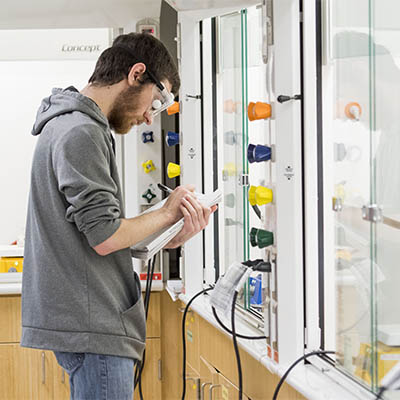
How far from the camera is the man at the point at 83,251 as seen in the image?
1417mm

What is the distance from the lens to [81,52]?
136 inches

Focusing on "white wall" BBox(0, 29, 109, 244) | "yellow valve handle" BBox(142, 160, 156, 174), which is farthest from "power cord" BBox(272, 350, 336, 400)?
"white wall" BBox(0, 29, 109, 244)

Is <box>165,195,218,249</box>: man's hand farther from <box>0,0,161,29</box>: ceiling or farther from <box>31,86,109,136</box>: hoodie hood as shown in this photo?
<box>0,0,161,29</box>: ceiling

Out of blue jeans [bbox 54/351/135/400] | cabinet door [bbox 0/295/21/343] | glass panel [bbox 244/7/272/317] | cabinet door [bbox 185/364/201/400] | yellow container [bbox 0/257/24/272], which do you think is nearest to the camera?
blue jeans [bbox 54/351/135/400]

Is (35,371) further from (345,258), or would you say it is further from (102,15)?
(345,258)

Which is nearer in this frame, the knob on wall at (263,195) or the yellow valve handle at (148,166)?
the knob on wall at (263,195)

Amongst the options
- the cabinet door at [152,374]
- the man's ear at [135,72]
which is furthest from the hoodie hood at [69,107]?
the cabinet door at [152,374]

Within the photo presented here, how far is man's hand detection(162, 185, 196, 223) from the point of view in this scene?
5.18ft

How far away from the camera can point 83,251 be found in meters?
1.48

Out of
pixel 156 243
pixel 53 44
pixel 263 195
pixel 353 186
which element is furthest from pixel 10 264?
pixel 353 186

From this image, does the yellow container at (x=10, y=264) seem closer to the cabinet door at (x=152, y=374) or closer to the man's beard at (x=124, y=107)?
the cabinet door at (x=152, y=374)

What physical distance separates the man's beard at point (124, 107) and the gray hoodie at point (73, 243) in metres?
0.10

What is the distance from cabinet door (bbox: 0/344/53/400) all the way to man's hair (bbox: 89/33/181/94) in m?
2.00

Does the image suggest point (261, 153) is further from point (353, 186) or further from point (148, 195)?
point (148, 195)
